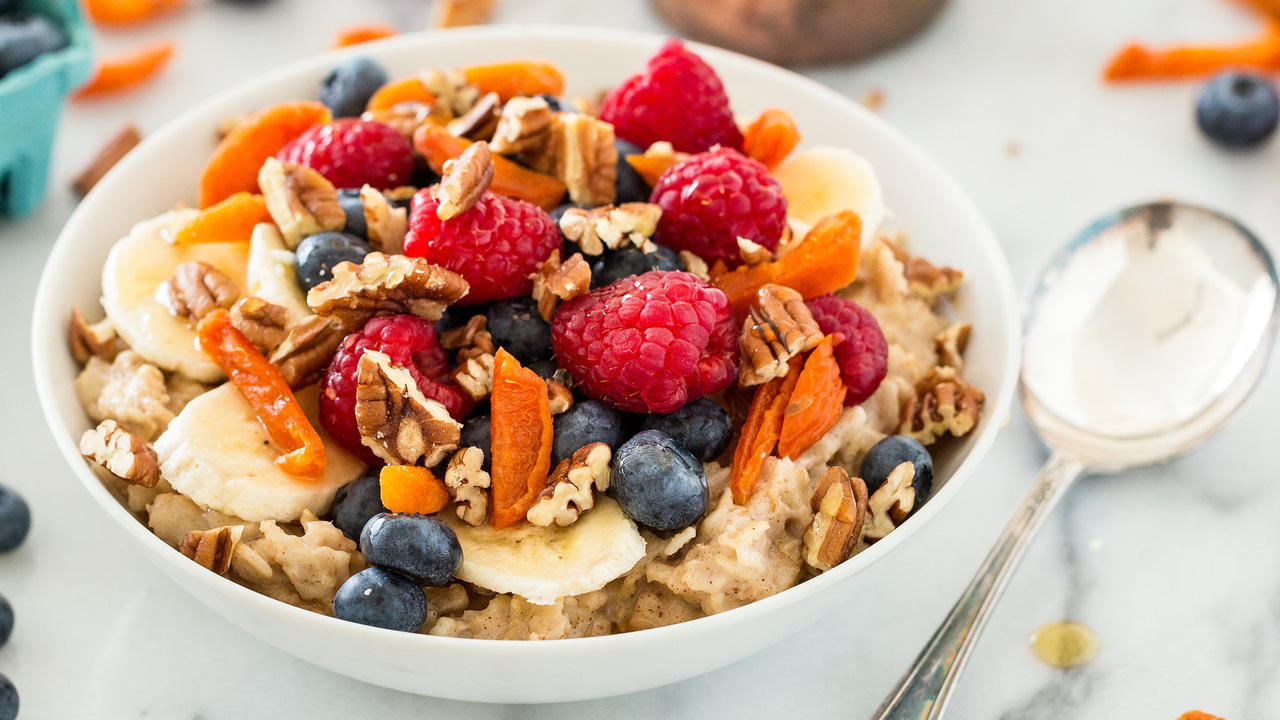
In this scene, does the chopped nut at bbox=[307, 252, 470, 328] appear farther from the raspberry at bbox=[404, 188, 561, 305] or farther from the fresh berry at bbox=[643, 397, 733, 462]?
the fresh berry at bbox=[643, 397, 733, 462]

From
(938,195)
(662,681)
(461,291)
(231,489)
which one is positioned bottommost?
(662,681)

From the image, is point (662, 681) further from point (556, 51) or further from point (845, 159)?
point (556, 51)

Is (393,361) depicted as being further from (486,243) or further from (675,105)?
(675,105)

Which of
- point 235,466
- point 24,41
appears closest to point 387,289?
point 235,466

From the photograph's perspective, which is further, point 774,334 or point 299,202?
point 299,202

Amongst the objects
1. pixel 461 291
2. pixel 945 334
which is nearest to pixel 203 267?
pixel 461 291

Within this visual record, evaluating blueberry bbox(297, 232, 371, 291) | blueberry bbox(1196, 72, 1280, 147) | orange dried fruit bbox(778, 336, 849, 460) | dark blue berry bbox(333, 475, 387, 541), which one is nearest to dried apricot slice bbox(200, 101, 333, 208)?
blueberry bbox(297, 232, 371, 291)
